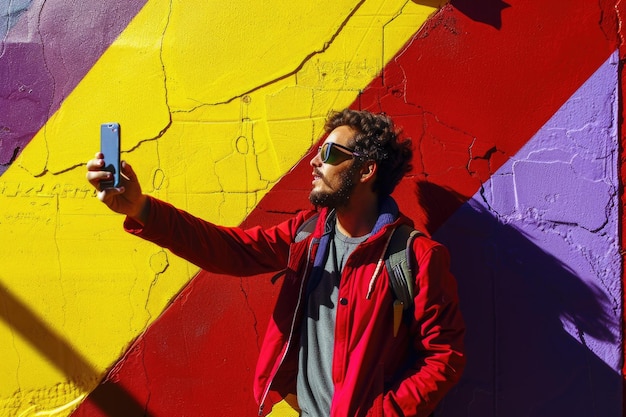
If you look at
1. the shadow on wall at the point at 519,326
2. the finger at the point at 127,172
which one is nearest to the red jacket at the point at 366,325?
the finger at the point at 127,172

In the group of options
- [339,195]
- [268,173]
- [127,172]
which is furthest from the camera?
[268,173]

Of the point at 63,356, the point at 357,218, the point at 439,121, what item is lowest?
the point at 63,356

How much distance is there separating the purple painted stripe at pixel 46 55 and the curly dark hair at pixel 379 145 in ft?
4.11

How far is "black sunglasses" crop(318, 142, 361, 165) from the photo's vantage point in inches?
84.5

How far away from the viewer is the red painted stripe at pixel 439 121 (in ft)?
8.11

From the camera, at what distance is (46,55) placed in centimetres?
282

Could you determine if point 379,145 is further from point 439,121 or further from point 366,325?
point 366,325

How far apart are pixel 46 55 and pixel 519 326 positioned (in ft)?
8.16

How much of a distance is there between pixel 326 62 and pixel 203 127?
0.64 meters

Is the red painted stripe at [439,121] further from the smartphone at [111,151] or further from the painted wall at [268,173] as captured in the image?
the smartphone at [111,151]

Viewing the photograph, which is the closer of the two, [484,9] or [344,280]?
[344,280]

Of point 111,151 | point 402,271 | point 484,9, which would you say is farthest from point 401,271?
point 484,9

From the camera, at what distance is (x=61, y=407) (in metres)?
2.85

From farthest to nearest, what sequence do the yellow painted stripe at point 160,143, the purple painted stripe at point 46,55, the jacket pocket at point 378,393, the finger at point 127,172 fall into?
the purple painted stripe at point 46,55 → the yellow painted stripe at point 160,143 → the finger at point 127,172 → the jacket pocket at point 378,393
